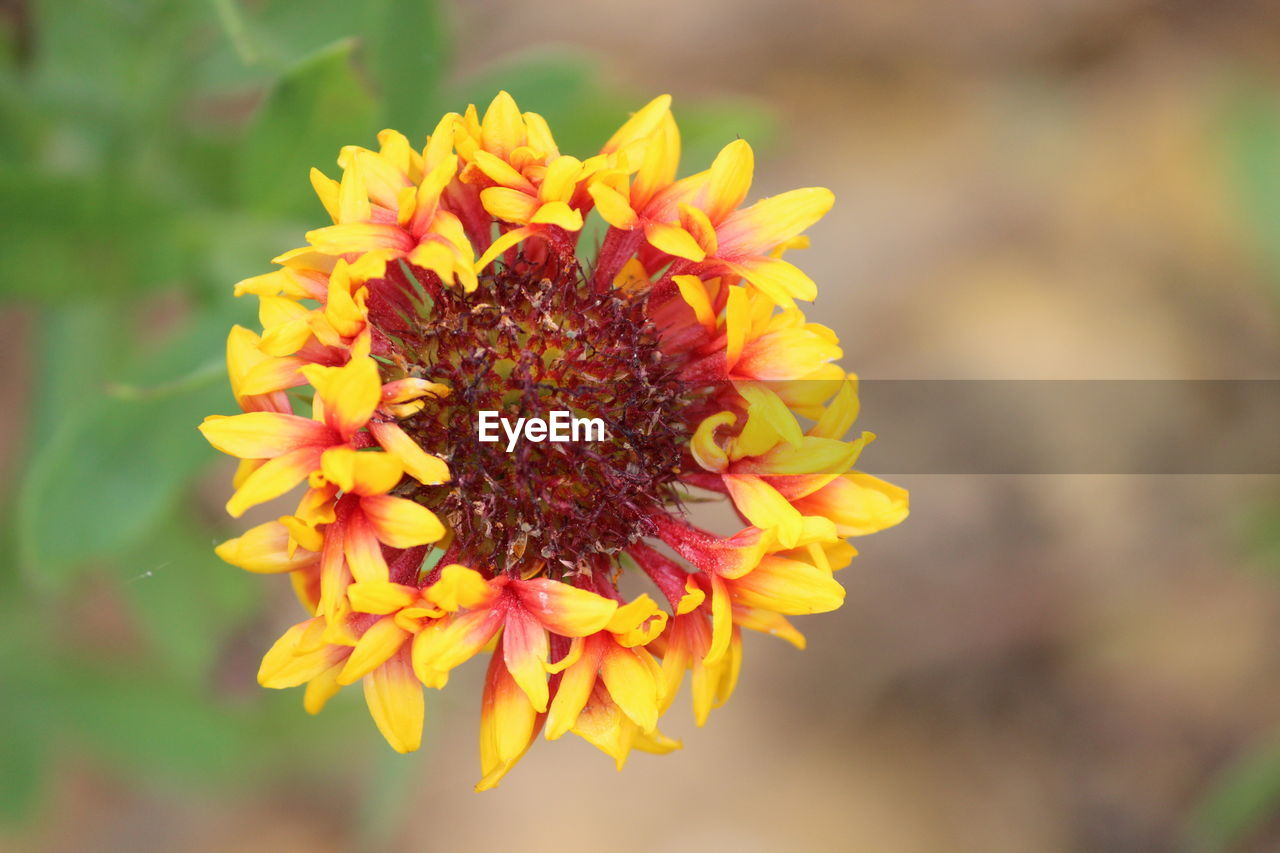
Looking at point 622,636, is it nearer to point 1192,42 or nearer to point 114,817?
point 114,817

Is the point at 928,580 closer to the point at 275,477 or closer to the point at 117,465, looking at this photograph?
the point at 117,465

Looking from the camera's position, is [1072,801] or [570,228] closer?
[570,228]

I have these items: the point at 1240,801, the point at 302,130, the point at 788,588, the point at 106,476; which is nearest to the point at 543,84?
the point at 302,130

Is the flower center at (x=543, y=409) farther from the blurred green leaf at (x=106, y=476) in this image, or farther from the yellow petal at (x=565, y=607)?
the blurred green leaf at (x=106, y=476)

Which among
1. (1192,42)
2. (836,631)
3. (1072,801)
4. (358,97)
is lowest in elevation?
(1072,801)

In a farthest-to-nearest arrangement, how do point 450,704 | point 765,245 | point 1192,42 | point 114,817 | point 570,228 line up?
point 1192,42 → point 114,817 → point 450,704 → point 765,245 → point 570,228

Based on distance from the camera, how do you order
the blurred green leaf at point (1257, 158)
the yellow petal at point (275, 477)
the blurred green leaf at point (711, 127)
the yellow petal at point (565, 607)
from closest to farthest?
the yellow petal at point (275, 477), the yellow petal at point (565, 607), the blurred green leaf at point (711, 127), the blurred green leaf at point (1257, 158)

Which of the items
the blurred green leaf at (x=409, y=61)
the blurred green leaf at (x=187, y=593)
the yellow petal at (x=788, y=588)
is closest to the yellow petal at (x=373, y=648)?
the yellow petal at (x=788, y=588)

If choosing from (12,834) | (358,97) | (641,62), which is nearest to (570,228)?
(358,97)
